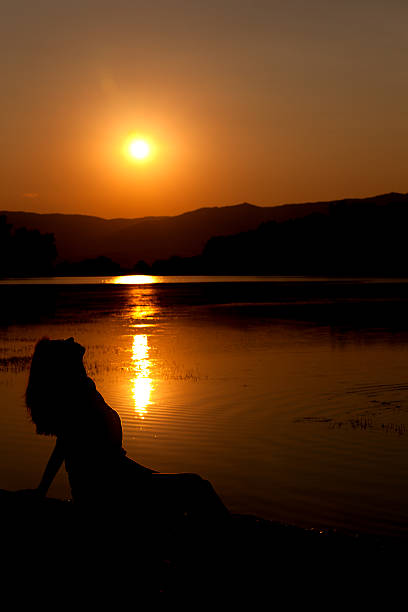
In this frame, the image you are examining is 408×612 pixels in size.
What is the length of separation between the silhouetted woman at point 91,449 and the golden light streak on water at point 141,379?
10.7 meters

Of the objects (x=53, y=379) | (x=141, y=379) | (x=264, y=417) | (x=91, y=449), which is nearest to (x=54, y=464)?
(x=91, y=449)

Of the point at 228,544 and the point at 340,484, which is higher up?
the point at 228,544

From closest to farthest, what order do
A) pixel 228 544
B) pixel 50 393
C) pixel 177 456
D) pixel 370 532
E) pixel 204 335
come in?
pixel 50 393 < pixel 228 544 < pixel 370 532 < pixel 177 456 < pixel 204 335

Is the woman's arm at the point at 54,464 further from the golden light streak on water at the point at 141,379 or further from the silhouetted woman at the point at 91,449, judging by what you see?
the golden light streak on water at the point at 141,379

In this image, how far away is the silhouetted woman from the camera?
6.76 metres

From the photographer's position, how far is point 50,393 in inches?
271

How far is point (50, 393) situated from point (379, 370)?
21.1 m

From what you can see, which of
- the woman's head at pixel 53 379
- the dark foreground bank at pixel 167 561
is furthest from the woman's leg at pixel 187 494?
the woman's head at pixel 53 379

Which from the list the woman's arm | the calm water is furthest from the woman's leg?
the calm water

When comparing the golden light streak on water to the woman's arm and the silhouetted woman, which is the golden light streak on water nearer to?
the woman's arm

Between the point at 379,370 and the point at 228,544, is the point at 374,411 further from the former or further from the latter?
the point at 228,544

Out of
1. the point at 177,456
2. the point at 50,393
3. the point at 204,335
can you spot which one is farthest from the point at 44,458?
the point at 204,335

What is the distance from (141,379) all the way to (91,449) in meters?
17.5

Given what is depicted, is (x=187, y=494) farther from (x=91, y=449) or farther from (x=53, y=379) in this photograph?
(x=53, y=379)
